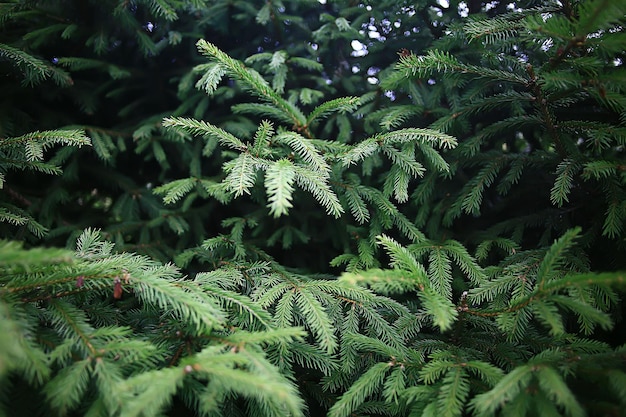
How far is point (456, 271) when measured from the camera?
6.13ft

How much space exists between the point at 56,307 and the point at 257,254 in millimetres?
850

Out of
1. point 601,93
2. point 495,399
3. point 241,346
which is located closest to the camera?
point 495,399

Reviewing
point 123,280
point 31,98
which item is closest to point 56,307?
point 123,280

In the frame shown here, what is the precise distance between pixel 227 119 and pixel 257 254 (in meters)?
0.92

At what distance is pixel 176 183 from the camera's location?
1782 millimetres

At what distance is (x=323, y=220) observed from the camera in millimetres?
2221

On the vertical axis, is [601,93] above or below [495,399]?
above

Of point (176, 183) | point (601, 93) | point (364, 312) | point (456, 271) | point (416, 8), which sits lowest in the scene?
point (456, 271)

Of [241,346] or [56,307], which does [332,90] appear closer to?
[241,346]

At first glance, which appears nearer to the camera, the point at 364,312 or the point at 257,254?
the point at 364,312

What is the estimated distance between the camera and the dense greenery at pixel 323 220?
1.13 meters

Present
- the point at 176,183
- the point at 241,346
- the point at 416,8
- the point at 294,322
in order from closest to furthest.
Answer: the point at 241,346 → the point at 294,322 → the point at 176,183 → the point at 416,8

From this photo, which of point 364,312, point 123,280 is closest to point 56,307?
point 123,280

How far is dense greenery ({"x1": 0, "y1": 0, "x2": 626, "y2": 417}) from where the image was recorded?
3.69 feet
